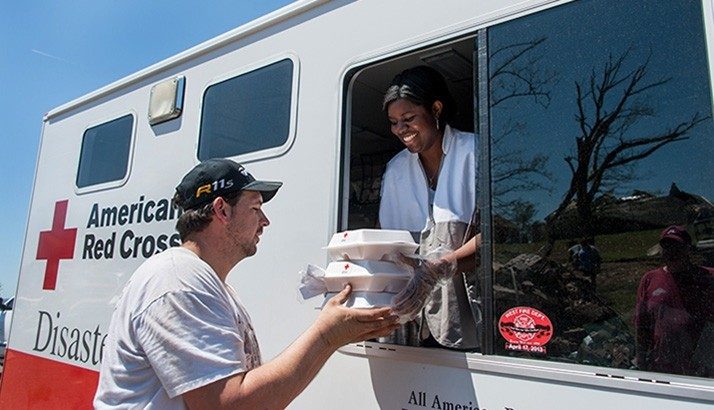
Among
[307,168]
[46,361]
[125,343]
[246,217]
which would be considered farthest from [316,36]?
[46,361]

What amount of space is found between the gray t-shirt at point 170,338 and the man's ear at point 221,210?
0.16 meters

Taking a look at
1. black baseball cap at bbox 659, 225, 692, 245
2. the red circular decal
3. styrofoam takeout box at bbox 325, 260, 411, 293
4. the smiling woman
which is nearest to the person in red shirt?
black baseball cap at bbox 659, 225, 692, 245

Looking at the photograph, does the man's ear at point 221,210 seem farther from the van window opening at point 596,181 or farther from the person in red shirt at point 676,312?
the person in red shirt at point 676,312

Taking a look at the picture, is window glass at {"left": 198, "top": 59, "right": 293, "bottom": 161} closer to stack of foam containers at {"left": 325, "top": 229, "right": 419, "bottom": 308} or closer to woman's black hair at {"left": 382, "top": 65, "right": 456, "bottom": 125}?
woman's black hair at {"left": 382, "top": 65, "right": 456, "bottom": 125}

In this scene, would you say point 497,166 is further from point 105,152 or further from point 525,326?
point 105,152

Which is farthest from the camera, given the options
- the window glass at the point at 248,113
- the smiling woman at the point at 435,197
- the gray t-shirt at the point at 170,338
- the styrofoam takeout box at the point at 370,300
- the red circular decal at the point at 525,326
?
the window glass at the point at 248,113

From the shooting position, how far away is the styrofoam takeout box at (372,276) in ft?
5.19

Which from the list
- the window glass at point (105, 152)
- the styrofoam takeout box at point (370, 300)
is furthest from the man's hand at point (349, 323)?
the window glass at point (105, 152)

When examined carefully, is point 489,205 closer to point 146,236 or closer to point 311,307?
point 311,307

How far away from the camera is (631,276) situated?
4.34 feet

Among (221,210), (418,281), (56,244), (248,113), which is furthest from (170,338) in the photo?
(56,244)

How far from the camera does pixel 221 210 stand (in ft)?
5.41

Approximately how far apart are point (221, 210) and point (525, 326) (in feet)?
3.05

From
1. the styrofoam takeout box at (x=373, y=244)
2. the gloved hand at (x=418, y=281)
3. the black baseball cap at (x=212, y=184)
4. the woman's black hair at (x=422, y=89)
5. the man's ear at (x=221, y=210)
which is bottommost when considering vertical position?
the gloved hand at (x=418, y=281)
